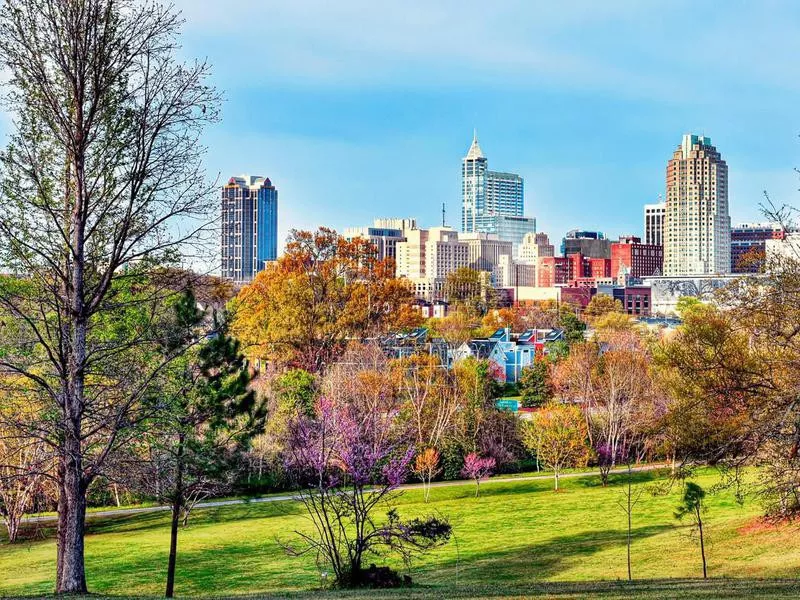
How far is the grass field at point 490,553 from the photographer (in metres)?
21.5

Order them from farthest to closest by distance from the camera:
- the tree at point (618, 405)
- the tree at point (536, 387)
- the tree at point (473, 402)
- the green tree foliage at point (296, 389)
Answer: the tree at point (536, 387)
the tree at point (618, 405)
the tree at point (473, 402)
the green tree foliage at point (296, 389)

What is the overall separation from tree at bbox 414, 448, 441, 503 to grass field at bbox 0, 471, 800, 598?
138 cm

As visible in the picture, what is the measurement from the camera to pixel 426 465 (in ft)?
137

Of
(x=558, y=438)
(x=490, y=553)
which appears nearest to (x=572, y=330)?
(x=558, y=438)

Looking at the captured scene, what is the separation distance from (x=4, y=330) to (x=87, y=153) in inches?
126

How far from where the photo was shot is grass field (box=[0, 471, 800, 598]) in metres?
21.5

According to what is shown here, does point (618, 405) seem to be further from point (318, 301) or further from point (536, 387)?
point (318, 301)

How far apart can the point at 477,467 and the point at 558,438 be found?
3.92 metres

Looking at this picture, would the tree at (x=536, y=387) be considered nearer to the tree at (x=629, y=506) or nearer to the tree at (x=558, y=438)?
the tree at (x=558, y=438)

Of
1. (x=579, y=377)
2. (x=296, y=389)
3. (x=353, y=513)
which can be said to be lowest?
(x=353, y=513)

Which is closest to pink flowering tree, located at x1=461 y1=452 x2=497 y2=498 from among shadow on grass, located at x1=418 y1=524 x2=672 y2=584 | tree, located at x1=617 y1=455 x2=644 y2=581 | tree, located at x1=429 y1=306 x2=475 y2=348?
tree, located at x1=617 y1=455 x2=644 y2=581

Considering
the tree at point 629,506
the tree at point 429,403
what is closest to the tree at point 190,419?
the tree at point 629,506

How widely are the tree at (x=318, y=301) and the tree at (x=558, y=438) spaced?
15022 mm

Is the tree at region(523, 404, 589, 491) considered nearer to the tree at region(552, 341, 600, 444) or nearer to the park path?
the park path
